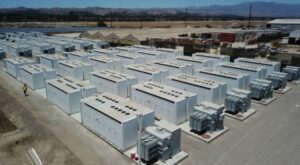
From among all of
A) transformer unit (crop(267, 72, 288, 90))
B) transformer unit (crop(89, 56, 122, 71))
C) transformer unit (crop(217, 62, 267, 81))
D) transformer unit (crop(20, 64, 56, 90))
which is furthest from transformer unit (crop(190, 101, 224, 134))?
transformer unit (crop(20, 64, 56, 90))

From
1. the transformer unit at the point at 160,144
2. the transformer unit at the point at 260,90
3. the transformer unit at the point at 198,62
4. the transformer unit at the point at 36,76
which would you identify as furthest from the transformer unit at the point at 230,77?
the transformer unit at the point at 36,76

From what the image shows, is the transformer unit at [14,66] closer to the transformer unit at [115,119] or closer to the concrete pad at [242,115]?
the transformer unit at [115,119]

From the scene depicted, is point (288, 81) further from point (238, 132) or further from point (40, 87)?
point (40, 87)

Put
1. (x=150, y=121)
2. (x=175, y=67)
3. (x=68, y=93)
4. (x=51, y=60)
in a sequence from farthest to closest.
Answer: (x=51, y=60)
(x=175, y=67)
(x=68, y=93)
(x=150, y=121)

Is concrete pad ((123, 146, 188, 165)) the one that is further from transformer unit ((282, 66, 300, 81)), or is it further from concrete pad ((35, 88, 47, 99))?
transformer unit ((282, 66, 300, 81))

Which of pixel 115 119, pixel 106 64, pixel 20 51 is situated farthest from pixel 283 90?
pixel 20 51

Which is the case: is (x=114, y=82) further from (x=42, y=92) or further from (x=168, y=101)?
(x=42, y=92)
